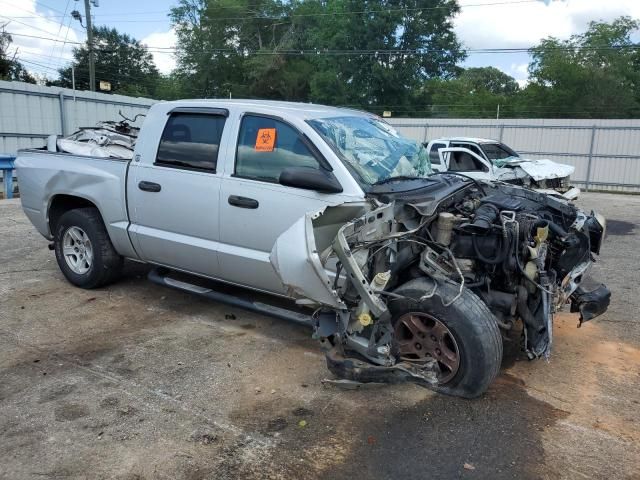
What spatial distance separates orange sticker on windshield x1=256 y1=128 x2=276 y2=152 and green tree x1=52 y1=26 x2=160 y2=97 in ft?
177

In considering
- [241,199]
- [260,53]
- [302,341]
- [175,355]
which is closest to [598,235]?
[302,341]

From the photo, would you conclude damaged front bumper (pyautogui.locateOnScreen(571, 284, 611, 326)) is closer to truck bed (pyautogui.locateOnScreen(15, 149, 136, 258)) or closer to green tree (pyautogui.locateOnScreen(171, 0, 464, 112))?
truck bed (pyautogui.locateOnScreen(15, 149, 136, 258))

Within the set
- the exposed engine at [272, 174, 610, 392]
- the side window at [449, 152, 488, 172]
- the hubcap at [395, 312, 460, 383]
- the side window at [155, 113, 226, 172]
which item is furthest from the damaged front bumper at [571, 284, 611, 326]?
the side window at [449, 152, 488, 172]

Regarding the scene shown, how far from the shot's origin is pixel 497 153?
1230cm

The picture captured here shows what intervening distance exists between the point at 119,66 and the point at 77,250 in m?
57.6

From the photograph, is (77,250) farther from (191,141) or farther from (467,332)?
(467,332)

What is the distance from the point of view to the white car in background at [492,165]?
1113 cm

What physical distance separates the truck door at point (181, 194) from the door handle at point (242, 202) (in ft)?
0.58

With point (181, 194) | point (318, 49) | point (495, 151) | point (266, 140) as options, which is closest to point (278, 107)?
point (266, 140)

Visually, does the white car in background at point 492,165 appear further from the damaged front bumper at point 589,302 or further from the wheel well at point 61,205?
the wheel well at point 61,205

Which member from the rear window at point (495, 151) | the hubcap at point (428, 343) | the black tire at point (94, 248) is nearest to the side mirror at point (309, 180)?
the hubcap at point (428, 343)

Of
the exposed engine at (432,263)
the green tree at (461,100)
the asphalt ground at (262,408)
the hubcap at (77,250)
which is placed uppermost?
the green tree at (461,100)

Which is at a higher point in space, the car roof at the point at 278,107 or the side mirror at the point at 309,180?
the car roof at the point at 278,107

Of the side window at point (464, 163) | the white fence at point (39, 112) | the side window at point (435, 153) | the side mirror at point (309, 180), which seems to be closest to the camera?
the side mirror at point (309, 180)
